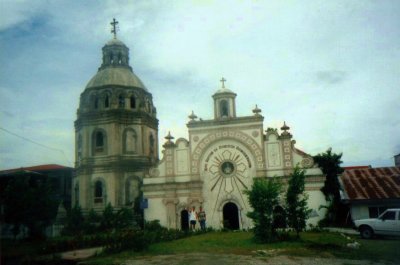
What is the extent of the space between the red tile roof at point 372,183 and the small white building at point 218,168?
2.43 metres

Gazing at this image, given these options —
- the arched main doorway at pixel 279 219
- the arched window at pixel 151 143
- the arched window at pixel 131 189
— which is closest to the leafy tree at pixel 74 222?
the arched window at pixel 131 189

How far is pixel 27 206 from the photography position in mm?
23578

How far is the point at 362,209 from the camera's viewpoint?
22859 mm

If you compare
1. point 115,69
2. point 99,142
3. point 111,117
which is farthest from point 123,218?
point 115,69

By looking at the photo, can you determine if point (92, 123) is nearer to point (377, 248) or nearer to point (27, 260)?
point (27, 260)

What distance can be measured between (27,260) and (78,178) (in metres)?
19.7

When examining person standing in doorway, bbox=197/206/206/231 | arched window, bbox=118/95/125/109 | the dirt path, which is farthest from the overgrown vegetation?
the dirt path

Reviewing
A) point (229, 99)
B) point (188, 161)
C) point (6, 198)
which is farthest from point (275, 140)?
point (6, 198)

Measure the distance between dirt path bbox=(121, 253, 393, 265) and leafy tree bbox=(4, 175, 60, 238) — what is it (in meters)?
13.5

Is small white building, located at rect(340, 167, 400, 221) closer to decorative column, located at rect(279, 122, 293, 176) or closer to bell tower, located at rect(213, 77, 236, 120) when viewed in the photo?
decorative column, located at rect(279, 122, 293, 176)

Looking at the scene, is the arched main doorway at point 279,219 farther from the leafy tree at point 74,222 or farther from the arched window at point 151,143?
the arched window at point 151,143

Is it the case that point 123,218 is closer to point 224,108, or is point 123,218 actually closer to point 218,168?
point 218,168

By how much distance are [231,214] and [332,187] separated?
301 inches

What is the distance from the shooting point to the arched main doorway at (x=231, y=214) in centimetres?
2667
